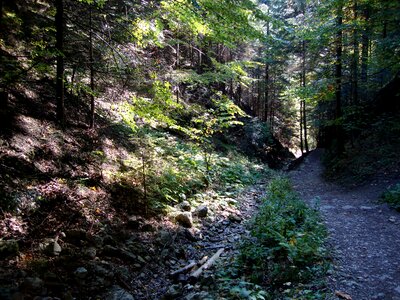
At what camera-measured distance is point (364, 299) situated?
4.40 metres

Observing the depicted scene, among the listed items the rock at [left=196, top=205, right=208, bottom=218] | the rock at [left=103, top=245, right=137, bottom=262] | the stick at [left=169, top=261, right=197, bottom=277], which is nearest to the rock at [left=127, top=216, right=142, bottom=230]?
the rock at [left=103, top=245, right=137, bottom=262]

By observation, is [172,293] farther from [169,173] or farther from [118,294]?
[169,173]

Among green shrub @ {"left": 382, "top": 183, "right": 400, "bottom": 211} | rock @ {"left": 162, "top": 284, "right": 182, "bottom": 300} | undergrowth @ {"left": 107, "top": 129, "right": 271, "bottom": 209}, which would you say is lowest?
rock @ {"left": 162, "top": 284, "right": 182, "bottom": 300}

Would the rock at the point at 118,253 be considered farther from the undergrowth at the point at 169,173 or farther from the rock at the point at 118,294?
the undergrowth at the point at 169,173

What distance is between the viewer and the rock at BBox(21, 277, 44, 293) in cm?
405

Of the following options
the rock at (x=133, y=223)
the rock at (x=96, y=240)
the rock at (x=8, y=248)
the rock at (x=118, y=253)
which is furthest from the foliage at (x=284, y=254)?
the rock at (x=8, y=248)

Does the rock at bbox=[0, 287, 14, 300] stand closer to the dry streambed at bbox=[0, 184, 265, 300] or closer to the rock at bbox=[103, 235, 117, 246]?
the dry streambed at bbox=[0, 184, 265, 300]

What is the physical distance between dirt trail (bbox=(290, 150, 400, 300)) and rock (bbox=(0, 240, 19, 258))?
5074 mm

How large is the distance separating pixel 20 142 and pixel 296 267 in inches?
251

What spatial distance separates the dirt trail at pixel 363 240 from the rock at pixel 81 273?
13.3ft

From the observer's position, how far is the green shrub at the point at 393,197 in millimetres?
9104

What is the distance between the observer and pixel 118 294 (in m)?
4.73

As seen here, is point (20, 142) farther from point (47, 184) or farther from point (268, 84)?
point (268, 84)

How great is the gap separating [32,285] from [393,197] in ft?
34.5
